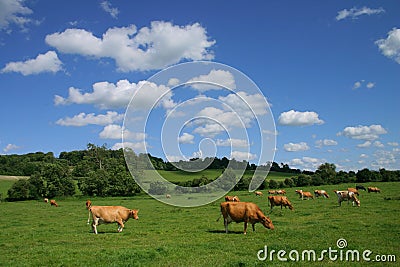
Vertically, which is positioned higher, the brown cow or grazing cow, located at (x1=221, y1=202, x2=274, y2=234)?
grazing cow, located at (x1=221, y1=202, x2=274, y2=234)

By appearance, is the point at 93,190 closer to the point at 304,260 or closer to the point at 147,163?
the point at 147,163

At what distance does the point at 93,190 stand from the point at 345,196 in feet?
172

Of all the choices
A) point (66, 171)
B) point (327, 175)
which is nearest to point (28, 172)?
point (66, 171)

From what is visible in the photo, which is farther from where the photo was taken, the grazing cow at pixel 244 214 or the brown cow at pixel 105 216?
the brown cow at pixel 105 216

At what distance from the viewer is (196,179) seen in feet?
190

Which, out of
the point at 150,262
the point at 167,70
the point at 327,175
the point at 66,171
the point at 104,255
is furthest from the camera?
the point at 327,175

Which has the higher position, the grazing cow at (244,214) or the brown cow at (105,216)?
the grazing cow at (244,214)

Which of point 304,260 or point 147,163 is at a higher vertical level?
point 147,163

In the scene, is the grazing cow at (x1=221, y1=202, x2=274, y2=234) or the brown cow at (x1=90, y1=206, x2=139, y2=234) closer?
the grazing cow at (x1=221, y1=202, x2=274, y2=234)

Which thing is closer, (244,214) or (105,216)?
(244,214)

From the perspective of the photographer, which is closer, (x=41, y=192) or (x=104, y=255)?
(x=104, y=255)

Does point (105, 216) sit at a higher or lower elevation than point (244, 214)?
lower

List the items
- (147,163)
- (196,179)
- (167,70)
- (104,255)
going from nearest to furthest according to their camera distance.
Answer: (104,255)
(167,70)
(147,163)
(196,179)

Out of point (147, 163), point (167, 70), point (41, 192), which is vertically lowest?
point (41, 192)
